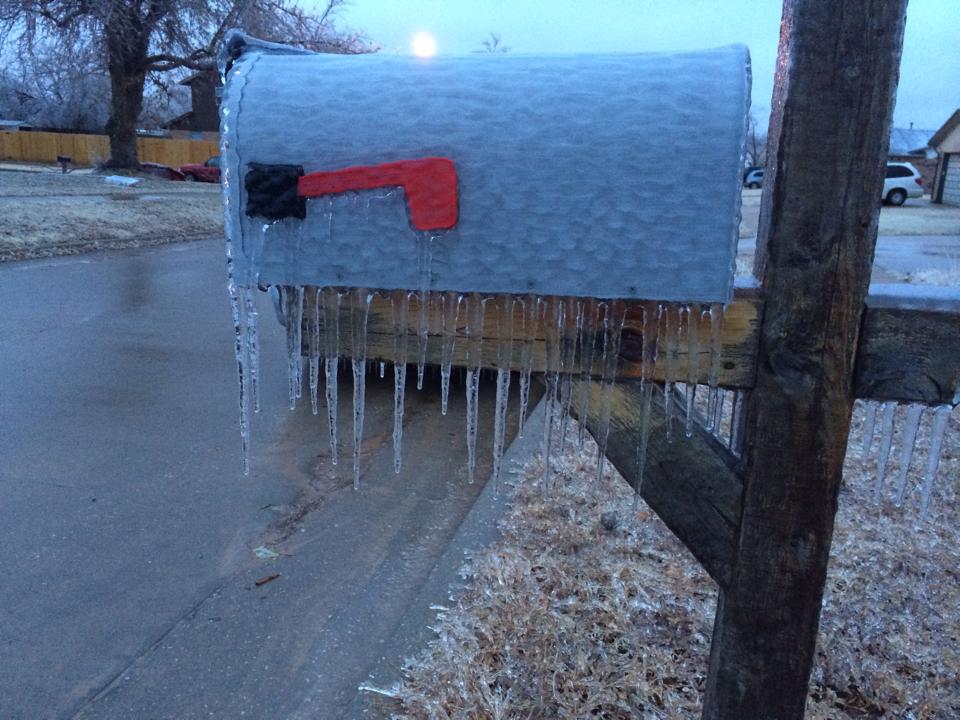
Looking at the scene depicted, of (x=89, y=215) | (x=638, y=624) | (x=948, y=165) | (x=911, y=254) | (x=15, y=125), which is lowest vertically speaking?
(x=638, y=624)

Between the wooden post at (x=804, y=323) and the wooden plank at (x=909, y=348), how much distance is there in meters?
0.04

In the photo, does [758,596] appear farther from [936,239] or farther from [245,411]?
[936,239]

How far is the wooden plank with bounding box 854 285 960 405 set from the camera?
1.50 m

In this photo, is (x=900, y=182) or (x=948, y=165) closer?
(x=900, y=182)

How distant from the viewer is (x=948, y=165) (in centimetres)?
3256

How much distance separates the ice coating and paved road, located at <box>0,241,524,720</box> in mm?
1876

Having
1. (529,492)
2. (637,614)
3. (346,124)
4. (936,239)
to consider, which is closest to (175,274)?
(529,492)

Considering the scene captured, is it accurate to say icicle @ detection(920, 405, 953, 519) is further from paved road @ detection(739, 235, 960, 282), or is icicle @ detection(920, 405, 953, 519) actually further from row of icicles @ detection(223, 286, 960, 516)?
paved road @ detection(739, 235, 960, 282)

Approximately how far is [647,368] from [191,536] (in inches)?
122

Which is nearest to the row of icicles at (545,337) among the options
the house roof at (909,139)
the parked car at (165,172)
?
the parked car at (165,172)

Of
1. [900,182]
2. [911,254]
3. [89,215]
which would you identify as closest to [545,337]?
[89,215]

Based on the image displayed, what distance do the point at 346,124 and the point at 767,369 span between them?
92 centimetres

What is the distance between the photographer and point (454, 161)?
1.48 metres

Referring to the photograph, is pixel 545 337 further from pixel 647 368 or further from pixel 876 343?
pixel 876 343
